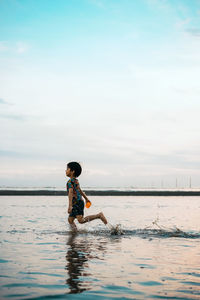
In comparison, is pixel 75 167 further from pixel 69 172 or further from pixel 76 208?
pixel 76 208

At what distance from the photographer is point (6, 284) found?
17.7 feet

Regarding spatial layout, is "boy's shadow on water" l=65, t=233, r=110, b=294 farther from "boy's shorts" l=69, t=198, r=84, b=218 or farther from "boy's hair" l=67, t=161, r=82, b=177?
"boy's hair" l=67, t=161, r=82, b=177

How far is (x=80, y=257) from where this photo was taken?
7.71m

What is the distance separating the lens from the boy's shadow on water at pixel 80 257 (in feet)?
17.9

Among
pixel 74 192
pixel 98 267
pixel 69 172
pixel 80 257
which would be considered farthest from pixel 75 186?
pixel 98 267

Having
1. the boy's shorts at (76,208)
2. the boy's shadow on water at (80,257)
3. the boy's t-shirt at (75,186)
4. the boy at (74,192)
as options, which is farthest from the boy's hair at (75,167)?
the boy's shadow on water at (80,257)

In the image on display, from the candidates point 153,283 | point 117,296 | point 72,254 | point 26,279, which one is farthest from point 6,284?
point 72,254

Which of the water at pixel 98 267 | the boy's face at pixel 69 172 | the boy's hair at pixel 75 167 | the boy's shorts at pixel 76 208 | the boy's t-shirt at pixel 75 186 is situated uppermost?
the boy's hair at pixel 75 167

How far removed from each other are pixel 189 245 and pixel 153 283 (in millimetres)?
4624

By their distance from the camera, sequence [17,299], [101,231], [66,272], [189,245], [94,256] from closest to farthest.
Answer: [17,299] → [66,272] → [94,256] → [189,245] → [101,231]

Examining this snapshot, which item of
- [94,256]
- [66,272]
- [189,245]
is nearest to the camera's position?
[66,272]

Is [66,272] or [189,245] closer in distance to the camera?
[66,272]

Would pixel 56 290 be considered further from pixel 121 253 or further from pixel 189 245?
pixel 189 245

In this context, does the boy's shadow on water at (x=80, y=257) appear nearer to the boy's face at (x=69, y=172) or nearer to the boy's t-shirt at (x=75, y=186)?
the boy's t-shirt at (x=75, y=186)
